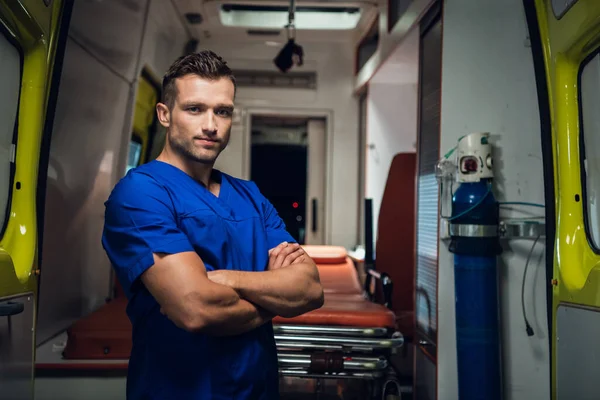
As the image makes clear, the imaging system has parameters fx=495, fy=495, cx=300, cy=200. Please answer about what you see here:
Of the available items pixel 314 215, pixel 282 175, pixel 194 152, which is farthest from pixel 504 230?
pixel 282 175

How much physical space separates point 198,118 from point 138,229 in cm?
A: 42

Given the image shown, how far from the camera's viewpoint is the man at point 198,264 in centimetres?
136

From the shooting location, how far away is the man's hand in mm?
1653

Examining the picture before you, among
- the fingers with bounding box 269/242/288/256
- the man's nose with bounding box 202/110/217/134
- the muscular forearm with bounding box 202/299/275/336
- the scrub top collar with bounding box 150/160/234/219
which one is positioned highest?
the man's nose with bounding box 202/110/217/134

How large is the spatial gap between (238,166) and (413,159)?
246 centimetres

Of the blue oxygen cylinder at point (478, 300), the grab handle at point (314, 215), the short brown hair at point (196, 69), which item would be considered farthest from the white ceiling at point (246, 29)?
the short brown hair at point (196, 69)

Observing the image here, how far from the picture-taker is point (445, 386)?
8.51 ft

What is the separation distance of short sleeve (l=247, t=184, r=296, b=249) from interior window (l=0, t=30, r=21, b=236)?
851 millimetres

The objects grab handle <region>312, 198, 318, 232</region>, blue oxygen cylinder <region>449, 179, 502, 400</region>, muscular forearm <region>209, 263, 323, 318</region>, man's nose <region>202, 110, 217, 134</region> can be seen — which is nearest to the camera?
muscular forearm <region>209, 263, 323, 318</region>

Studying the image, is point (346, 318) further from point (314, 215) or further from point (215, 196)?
point (314, 215)

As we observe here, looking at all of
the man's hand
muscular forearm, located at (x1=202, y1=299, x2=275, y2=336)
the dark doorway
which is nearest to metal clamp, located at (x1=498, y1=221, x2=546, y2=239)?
the man's hand

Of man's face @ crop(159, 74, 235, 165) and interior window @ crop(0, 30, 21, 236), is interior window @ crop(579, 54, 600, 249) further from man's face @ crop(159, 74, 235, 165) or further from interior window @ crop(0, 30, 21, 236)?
interior window @ crop(0, 30, 21, 236)

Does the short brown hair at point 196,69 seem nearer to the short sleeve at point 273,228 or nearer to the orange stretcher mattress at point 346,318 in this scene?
the short sleeve at point 273,228

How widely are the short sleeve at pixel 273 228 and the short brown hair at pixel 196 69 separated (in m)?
0.47
